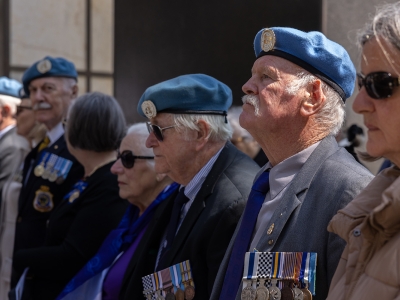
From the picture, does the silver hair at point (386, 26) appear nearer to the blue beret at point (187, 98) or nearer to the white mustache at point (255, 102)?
the white mustache at point (255, 102)

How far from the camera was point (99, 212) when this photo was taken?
4.54 meters

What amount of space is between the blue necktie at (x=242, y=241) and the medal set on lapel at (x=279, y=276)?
15 cm

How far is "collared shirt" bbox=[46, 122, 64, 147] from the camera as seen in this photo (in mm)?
5750

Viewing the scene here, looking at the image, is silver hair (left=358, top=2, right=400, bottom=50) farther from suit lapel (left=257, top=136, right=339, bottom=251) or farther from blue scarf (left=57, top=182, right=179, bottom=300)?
blue scarf (left=57, top=182, right=179, bottom=300)

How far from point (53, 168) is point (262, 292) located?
9.79 feet

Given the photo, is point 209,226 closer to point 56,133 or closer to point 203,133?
point 203,133

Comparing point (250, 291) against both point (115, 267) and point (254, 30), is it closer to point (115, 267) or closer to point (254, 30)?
point (115, 267)

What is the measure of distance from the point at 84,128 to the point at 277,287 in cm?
251

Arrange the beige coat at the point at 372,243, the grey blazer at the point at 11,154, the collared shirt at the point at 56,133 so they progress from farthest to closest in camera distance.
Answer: the grey blazer at the point at 11,154 < the collared shirt at the point at 56,133 < the beige coat at the point at 372,243

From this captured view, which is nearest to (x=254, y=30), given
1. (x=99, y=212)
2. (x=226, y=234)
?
(x=99, y=212)

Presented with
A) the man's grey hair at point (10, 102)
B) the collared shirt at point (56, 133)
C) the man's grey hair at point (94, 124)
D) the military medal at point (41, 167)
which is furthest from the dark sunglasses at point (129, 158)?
the man's grey hair at point (10, 102)

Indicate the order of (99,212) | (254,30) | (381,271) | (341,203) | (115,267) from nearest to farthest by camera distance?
1. (381,271)
2. (341,203)
3. (115,267)
4. (99,212)
5. (254,30)

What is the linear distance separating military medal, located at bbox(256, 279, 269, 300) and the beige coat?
0.49m

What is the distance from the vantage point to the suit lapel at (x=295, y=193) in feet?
8.60
